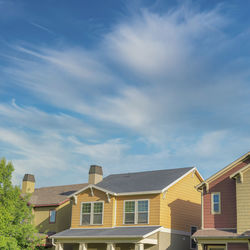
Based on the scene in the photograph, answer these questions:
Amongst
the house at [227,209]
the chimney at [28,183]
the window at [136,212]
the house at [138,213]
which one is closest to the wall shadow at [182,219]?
the house at [138,213]

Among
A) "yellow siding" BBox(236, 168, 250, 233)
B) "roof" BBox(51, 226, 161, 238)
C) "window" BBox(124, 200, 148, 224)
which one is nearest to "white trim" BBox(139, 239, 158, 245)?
"roof" BBox(51, 226, 161, 238)

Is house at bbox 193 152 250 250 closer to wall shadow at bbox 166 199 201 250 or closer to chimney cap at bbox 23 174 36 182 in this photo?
wall shadow at bbox 166 199 201 250

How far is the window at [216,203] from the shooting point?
26875 mm

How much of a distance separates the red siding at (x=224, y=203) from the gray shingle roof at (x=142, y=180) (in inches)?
151

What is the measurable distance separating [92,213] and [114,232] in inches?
157

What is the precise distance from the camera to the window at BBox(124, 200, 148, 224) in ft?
98.9

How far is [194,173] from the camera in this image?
113 ft

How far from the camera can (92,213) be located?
3269cm

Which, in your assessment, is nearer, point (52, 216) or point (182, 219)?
point (182, 219)

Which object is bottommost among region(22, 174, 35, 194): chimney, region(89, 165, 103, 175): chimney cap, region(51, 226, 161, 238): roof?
region(51, 226, 161, 238): roof

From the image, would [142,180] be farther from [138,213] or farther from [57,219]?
[57,219]

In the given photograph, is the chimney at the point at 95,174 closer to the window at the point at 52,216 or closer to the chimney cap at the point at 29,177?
the window at the point at 52,216

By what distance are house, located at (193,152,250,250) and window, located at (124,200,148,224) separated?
4.69 metres

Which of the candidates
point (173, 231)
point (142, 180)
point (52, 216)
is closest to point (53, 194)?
point (52, 216)
